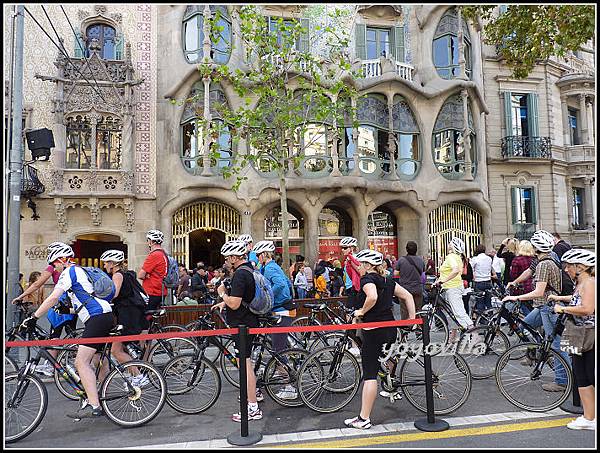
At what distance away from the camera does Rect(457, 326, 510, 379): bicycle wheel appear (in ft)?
21.4

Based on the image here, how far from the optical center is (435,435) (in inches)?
189

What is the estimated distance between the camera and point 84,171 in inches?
671

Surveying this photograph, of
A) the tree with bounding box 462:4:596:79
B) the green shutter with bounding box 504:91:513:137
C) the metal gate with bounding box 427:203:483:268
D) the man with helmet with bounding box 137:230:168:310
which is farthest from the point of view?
the green shutter with bounding box 504:91:513:137

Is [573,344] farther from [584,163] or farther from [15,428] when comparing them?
[584,163]

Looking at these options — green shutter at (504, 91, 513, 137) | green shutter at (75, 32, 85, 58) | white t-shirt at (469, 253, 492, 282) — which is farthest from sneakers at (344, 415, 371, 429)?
green shutter at (504, 91, 513, 137)

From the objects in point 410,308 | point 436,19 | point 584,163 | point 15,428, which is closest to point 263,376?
point 410,308

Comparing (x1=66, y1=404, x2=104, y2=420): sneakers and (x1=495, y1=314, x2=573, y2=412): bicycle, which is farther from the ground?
(x1=495, y1=314, x2=573, y2=412): bicycle

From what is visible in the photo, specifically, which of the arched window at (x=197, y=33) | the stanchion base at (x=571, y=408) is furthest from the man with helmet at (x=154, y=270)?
the arched window at (x=197, y=33)

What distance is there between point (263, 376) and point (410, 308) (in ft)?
6.45

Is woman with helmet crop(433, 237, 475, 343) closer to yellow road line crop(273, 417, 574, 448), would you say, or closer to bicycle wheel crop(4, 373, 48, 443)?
yellow road line crop(273, 417, 574, 448)

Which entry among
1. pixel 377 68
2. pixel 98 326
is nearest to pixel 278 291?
pixel 98 326

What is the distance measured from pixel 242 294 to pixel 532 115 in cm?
2194

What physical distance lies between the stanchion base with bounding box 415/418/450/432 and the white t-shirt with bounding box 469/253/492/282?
5839mm

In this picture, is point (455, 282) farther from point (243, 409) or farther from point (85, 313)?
point (85, 313)
